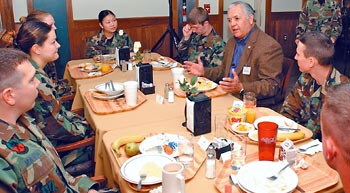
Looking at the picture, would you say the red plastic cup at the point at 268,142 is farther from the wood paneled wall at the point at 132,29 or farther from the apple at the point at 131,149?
the wood paneled wall at the point at 132,29

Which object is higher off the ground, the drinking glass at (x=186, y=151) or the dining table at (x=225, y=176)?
the drinking glass at (x=186, y=151)

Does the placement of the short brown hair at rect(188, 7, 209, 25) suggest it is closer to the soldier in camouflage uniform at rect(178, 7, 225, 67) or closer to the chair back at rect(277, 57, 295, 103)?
the soldier in camouflage uniform at rect(178, 7, 225, 67)

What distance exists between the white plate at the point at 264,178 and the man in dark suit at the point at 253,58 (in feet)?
4.01

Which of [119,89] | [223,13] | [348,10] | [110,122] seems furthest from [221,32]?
[110,122]

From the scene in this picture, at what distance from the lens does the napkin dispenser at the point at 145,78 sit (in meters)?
2.61

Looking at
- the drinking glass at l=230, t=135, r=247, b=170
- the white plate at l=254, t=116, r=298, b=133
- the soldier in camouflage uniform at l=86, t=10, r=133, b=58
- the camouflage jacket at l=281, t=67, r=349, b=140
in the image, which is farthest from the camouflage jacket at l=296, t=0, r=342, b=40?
the drinking glass at l=230, t=135, r=247, b=170

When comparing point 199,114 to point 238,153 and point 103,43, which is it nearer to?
point 238,153

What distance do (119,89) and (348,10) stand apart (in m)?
4.74

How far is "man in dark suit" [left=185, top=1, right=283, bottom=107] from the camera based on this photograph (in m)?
2.80

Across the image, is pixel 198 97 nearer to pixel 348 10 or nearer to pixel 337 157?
pixel 337 157

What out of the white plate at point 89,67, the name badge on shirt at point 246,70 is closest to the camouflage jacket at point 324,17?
the name badge on shirt at point 246,70

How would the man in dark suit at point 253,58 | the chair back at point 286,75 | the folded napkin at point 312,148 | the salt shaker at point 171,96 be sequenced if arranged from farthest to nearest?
the chair back at point 286,75 < the man in dark suit at point 253,58 < the salt shaker at point 171,96 < the folded napkin at point 312,148

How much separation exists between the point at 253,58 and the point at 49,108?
162 cm

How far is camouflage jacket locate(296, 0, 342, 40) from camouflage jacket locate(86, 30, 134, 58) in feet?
7.38
